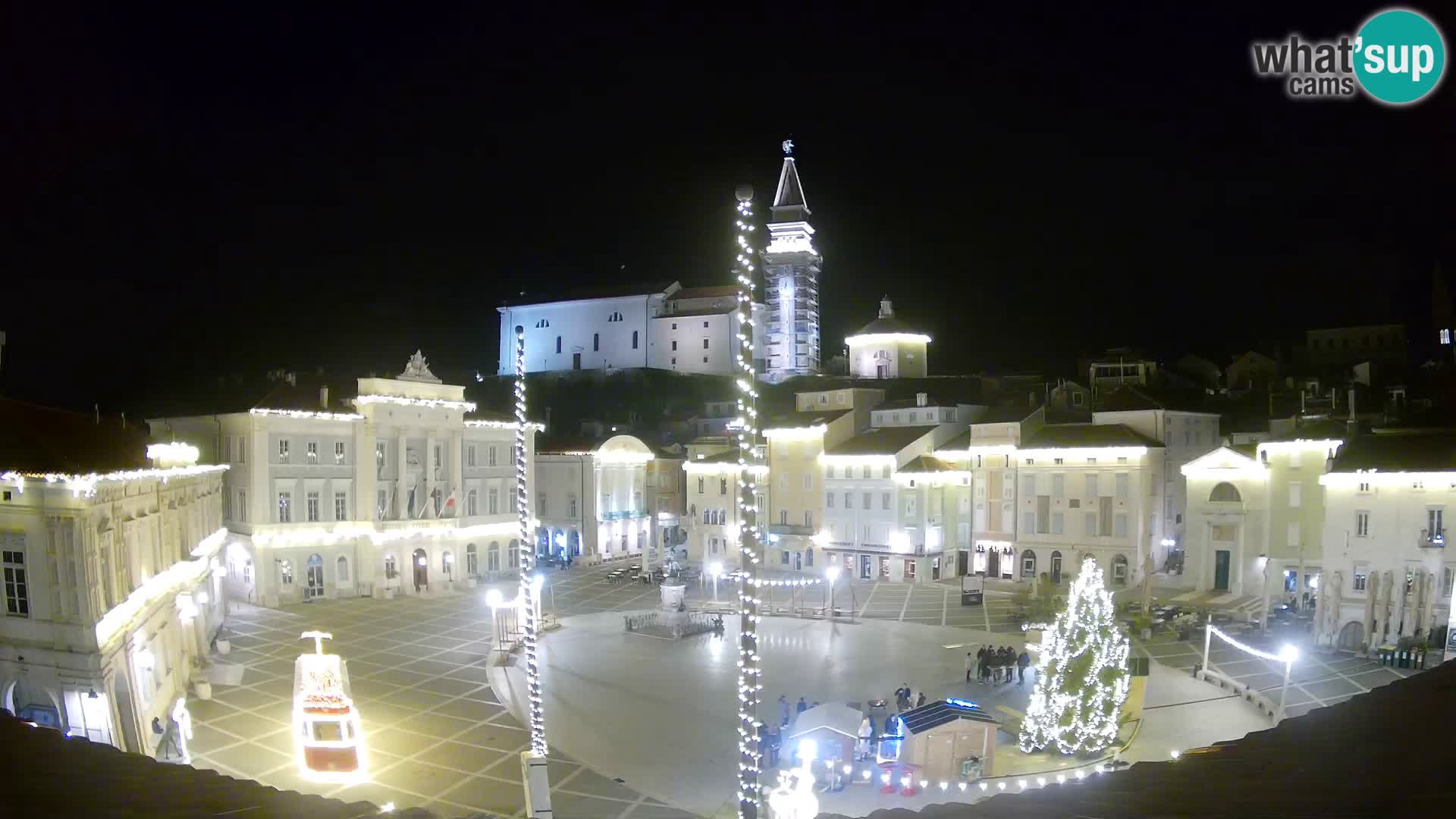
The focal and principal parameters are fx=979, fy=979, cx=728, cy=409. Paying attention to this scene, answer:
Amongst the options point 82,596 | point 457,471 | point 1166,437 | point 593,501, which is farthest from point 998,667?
point 593,501

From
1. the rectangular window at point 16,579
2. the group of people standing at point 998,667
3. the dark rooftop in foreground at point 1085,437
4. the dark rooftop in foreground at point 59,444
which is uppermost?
the dark rooftop in foreground at point 59,444

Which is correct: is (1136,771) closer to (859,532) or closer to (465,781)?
(465,781)

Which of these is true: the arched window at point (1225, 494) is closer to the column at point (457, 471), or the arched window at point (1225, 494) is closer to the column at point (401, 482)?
the column at point (457, 471)

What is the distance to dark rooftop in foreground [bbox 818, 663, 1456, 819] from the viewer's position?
4.21 metres

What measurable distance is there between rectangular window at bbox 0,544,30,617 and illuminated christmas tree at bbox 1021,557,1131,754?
19724mm

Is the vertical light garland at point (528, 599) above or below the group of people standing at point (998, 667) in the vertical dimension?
above

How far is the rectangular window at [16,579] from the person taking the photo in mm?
17734

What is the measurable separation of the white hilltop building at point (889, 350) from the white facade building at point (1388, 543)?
120 feet

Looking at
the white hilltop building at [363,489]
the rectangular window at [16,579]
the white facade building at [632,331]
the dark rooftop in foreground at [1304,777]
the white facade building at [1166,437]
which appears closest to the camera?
the dark rooftop in foreground at [1304,777]

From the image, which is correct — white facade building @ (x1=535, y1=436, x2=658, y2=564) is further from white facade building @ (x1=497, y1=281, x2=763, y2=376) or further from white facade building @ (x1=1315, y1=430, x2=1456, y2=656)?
white facade building @ (x1=1315, y1=430, x2=1456, y2=656)

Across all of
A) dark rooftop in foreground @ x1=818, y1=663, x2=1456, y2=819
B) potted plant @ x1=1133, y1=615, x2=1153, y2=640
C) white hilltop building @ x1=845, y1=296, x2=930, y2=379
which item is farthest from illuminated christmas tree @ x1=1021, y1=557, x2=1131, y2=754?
white hilltop building @ x1=845, y1=296, x2=930, y2=379

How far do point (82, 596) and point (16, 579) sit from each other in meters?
1.37

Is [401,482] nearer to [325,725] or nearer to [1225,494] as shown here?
[325,725]

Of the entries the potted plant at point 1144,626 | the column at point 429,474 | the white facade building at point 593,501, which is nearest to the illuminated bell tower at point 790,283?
the white facade building at point 593,501
